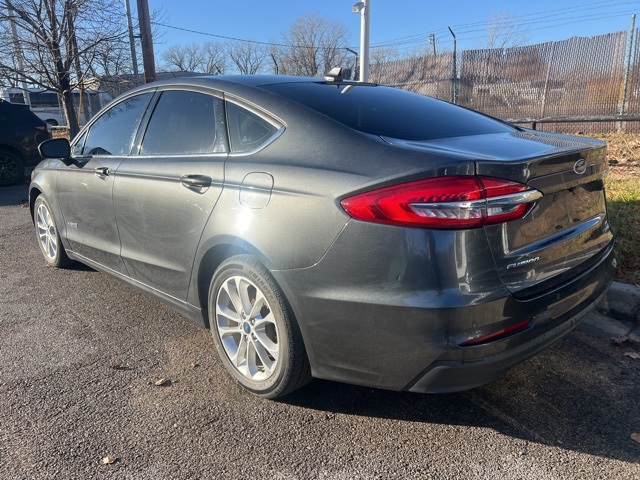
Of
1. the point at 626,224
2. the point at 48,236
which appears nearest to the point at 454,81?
the point at 626,224

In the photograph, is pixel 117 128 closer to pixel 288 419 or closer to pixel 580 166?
pixel 288 419

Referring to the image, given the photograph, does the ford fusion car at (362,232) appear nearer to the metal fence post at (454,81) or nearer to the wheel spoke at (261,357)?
the wheel spoke at (261,357)

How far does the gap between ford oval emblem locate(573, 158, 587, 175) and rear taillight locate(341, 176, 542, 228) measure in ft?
1.38

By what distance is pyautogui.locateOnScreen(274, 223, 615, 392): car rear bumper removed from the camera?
6.26 ft

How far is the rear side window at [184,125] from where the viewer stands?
2.89 metres

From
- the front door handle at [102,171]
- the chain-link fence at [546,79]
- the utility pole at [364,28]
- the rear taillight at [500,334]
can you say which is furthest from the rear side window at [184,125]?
the chain-link fence at [546,79]

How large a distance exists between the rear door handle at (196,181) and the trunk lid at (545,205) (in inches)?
43.7

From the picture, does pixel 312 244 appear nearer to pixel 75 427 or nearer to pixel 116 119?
pixel 75 427

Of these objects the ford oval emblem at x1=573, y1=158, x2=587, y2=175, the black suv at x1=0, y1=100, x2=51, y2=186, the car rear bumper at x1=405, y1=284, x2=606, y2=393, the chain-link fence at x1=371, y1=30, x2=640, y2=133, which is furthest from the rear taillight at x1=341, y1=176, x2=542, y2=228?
the black suv at x1=0, y1=100, x2=51, y2=186

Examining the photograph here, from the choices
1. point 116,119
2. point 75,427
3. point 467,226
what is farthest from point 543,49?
point 75,427

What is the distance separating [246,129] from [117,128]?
1610 millimetres

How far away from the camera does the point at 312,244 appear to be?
2146mm

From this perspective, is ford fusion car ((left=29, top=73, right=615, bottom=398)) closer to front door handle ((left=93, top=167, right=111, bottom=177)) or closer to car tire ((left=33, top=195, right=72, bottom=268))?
front door handle ((left=93, top=167, right=111, bottom=177))

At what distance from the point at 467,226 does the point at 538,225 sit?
40cm
